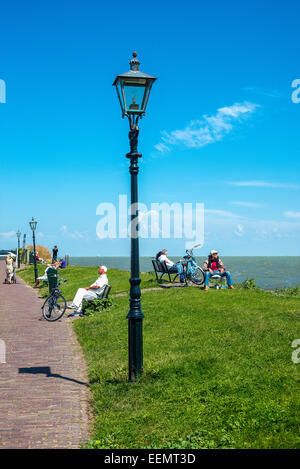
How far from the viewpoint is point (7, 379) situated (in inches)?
276

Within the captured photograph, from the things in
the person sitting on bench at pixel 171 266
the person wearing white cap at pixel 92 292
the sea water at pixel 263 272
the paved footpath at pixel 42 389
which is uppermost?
the person sitting on bench at pixel 171 266

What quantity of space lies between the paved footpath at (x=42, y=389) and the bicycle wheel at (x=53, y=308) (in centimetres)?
90

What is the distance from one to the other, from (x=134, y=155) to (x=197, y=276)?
995cm

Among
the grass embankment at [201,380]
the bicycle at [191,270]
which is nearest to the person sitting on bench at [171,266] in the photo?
the bicycle at [191,270]

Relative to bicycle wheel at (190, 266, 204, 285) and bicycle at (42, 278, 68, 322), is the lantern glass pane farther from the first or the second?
A: bicycle wheel at (190, 266, 204, 285)

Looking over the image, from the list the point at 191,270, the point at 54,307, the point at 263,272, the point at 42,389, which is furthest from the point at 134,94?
the point at 263,272

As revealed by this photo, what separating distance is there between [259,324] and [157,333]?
2.07 metres

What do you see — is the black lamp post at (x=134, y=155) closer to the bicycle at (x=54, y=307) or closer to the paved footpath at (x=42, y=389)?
the paved footpath at (x=42, y=389)

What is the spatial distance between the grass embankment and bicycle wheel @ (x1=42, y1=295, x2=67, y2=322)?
6.13ft

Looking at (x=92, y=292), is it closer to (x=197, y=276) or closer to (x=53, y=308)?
(x=53, y=308)

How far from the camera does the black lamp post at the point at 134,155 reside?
6.53 metres

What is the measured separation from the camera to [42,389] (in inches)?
256

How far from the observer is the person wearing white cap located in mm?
12922
